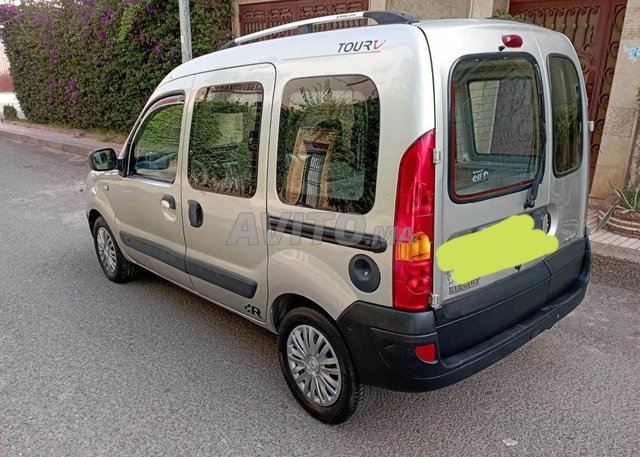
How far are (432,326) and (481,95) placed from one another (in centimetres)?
106

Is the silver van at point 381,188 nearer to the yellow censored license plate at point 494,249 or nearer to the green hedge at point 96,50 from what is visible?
the yellow censored license plate at point 494,249

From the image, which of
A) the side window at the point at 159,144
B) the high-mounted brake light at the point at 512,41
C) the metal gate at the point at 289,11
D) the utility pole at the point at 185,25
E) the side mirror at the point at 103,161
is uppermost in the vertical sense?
the metal gate at the point at 289,11

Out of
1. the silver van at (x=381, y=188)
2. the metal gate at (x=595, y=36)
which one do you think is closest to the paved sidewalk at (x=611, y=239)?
the metal gate at (x=595, y=36)

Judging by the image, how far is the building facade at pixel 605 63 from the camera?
17.7 feet

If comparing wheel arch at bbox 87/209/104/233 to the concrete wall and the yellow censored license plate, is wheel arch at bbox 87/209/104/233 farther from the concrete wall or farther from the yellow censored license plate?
the concrete wall

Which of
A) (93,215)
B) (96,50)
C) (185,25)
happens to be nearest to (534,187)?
(93,215)

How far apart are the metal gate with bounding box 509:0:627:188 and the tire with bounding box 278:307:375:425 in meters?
4.93

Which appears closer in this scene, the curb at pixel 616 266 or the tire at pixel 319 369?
the tire at pixel 319 369

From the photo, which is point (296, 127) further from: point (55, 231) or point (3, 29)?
point (3, 29)

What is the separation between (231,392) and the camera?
2863mm

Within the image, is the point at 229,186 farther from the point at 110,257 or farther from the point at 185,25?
the point at 185,25

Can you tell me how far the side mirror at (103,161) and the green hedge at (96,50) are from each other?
7235mm

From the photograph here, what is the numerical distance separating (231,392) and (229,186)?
118 cm

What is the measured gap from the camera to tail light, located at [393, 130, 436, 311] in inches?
79.0
